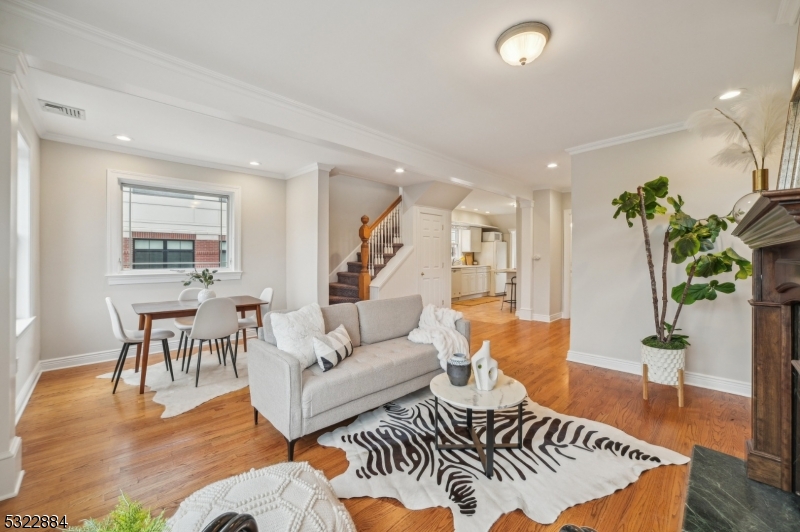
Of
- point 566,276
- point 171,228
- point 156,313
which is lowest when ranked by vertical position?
point 156,313

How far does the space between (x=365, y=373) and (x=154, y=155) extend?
13.3ft

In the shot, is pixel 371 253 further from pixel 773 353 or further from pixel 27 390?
pixel 773 353

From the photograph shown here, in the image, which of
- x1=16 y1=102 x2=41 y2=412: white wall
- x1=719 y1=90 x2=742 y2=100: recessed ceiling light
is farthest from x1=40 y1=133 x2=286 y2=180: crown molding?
x1=719 y1=90 x2=742 y2=100: recessed ceiling light

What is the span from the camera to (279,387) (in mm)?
2188

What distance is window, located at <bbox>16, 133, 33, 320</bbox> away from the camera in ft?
10.3

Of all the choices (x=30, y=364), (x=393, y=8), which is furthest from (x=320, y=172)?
(x=30, y=364)

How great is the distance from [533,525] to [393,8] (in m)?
2.77

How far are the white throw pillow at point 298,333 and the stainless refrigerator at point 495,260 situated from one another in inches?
327

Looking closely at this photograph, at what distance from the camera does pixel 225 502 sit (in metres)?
1.18

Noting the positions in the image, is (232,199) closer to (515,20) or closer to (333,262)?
(333,262)

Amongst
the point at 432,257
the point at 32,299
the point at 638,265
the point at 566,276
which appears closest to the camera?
the point at 32,299

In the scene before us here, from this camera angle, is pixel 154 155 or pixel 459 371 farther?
pixel 154 155

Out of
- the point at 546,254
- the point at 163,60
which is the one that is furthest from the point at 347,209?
the point at 546,254

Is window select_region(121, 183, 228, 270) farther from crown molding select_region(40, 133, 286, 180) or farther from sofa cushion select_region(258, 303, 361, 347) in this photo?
sofa cushion select_region(258, 303, 361, 347)
